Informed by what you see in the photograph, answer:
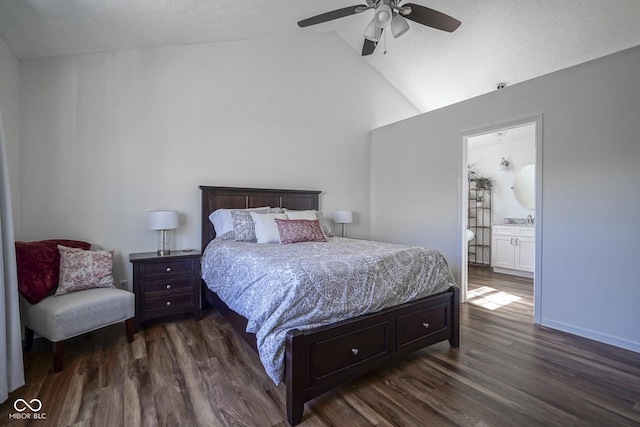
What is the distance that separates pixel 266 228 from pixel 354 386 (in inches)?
68.4

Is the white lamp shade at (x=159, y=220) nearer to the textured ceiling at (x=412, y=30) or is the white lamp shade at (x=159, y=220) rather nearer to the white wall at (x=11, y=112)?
the white wall at (x=11, y=112)

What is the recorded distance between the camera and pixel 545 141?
294 cm

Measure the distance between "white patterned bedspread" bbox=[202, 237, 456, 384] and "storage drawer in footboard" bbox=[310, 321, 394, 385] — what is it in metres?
0.13

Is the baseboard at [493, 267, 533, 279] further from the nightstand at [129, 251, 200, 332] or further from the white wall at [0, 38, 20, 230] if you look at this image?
the white wall at [0, 38, 20, 230]

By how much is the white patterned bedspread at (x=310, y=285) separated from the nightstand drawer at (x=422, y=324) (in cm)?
15

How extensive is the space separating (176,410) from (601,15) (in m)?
4.98

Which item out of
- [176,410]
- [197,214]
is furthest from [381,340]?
[197,214]

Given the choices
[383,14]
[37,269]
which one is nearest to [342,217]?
[383,14]

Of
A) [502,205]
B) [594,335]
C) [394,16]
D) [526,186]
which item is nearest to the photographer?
[394,16]

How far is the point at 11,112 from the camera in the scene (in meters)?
2.47

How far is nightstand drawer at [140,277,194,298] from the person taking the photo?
2.80 m

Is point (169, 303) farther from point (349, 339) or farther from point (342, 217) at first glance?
point (342, 217)

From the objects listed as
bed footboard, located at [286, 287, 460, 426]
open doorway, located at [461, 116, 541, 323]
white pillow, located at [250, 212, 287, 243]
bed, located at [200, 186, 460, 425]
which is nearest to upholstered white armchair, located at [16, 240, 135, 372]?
bed, located at [200, 186, 460, 425]

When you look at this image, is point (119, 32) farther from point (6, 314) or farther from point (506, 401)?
point (506, 401)
